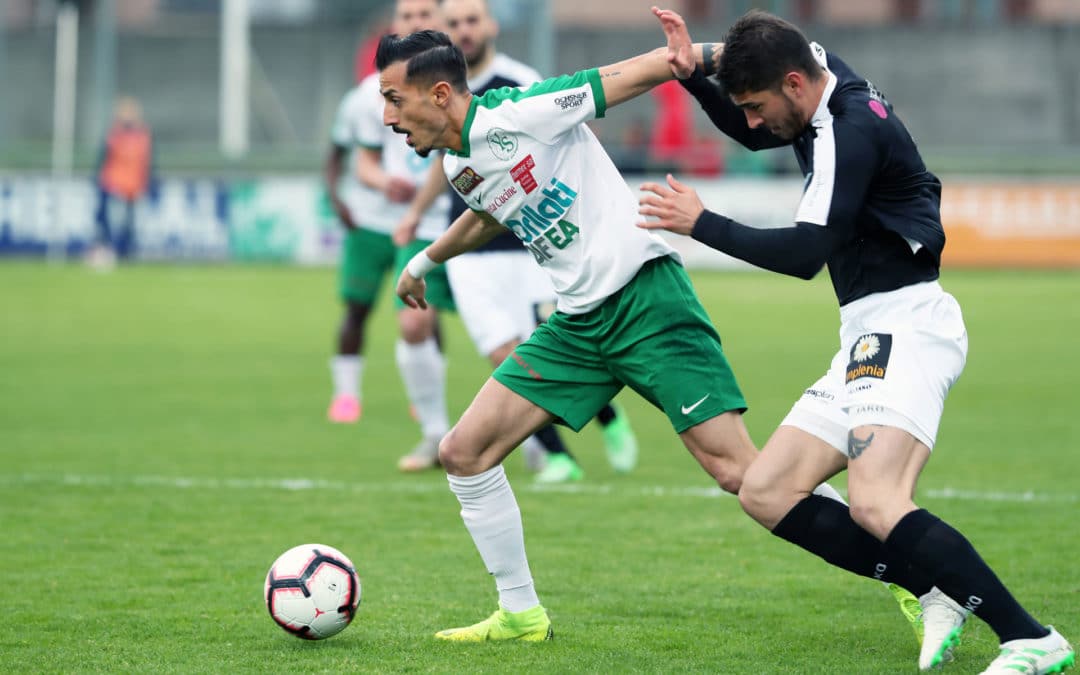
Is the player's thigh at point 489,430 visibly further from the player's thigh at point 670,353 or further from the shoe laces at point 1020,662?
the shoe laces at point 1020,662

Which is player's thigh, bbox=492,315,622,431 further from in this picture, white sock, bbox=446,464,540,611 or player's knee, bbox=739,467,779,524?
player's knee, bbox=739,467,779,524

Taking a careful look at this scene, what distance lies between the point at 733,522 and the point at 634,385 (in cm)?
221

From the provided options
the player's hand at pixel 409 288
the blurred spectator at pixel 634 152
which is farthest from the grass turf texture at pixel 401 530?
the blurred spectator at pixel 634 152

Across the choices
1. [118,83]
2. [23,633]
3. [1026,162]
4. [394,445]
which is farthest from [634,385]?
[118,83]

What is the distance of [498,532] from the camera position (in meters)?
5.18

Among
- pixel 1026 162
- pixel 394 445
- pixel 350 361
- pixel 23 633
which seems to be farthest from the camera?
pixel 1026 162

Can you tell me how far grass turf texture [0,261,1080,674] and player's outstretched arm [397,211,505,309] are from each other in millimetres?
1132

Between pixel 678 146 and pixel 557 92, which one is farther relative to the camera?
pixel 678 146

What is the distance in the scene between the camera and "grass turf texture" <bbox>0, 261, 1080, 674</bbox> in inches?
200

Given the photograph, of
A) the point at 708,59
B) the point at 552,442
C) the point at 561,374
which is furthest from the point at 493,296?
the point at 708,59

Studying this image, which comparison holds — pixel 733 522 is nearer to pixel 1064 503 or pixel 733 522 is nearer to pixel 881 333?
pixel 1064 503

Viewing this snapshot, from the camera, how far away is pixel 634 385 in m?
5.24

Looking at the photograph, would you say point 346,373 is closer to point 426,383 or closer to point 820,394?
point 426,383

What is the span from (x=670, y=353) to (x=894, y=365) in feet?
2.60
